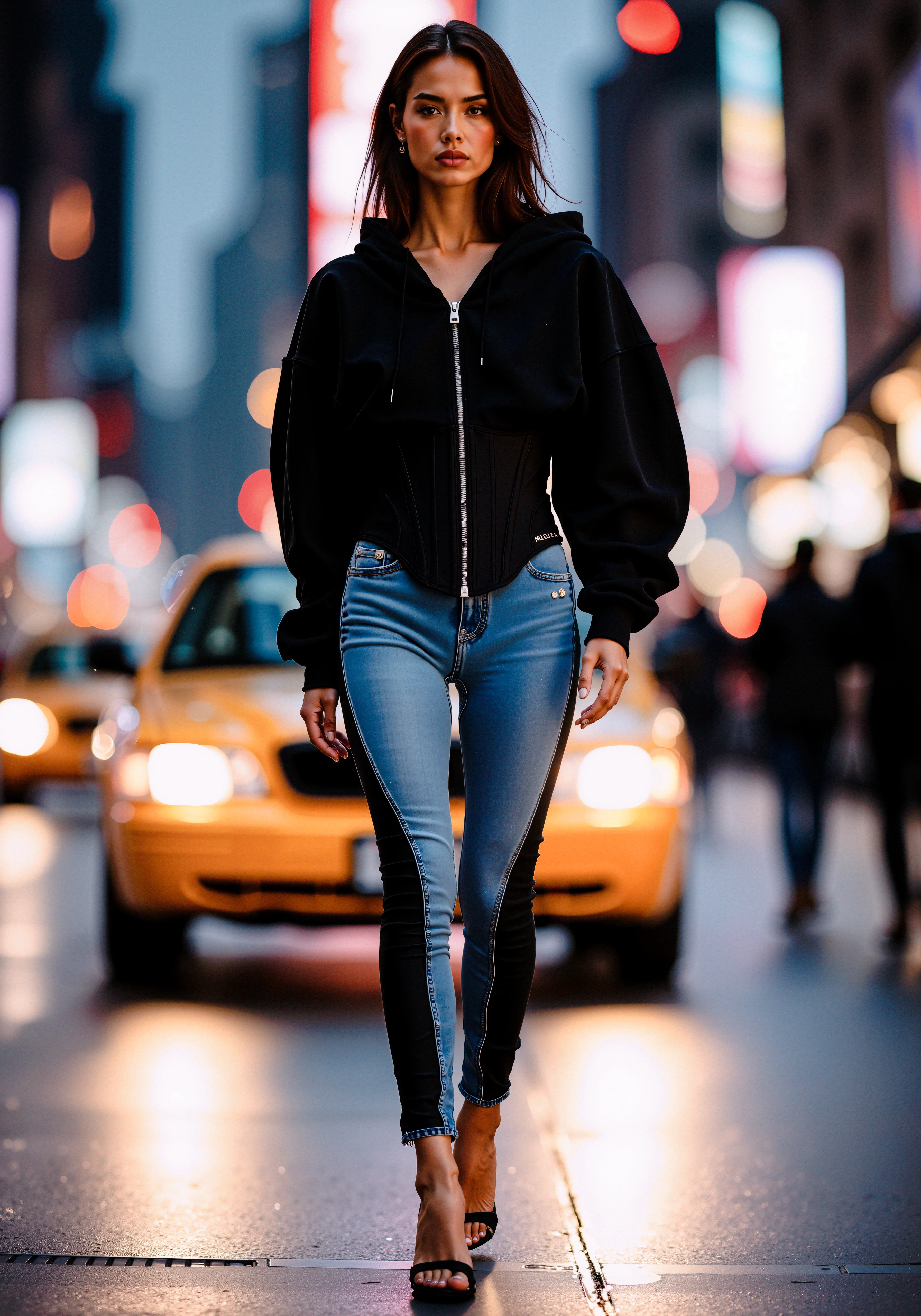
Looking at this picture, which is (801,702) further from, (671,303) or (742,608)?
(671,303)

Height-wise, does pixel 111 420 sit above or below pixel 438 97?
above

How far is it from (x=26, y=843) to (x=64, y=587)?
64.9 m

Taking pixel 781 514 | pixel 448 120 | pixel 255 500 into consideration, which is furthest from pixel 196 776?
pixel 255 500

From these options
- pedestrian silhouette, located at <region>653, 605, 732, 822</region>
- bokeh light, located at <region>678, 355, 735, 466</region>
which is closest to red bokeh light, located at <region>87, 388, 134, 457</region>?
bokeh light, located at <region>678, 355, 735, 466</region>

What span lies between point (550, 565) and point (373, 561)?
0.32 meters

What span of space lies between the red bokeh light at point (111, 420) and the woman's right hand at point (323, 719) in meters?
106

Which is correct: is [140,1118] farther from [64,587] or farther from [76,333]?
[76,333]

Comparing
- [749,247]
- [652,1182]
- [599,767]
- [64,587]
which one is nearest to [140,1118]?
Result: [652,1182]

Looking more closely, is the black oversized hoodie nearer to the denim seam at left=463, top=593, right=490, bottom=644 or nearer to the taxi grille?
the denim seam at left=463, top=593, right=490, bottom=644

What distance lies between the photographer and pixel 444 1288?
2771mm

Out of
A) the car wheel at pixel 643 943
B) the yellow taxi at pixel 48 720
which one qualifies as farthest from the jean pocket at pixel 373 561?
the yellow taxi at pixel 48 720

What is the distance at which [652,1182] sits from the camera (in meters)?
3.68

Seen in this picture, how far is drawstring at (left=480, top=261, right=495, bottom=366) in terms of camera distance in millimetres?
2986

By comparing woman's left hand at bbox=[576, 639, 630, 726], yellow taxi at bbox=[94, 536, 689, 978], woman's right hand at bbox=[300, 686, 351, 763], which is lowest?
yellow taxi at bbox=[94, 536, 689, 978]
